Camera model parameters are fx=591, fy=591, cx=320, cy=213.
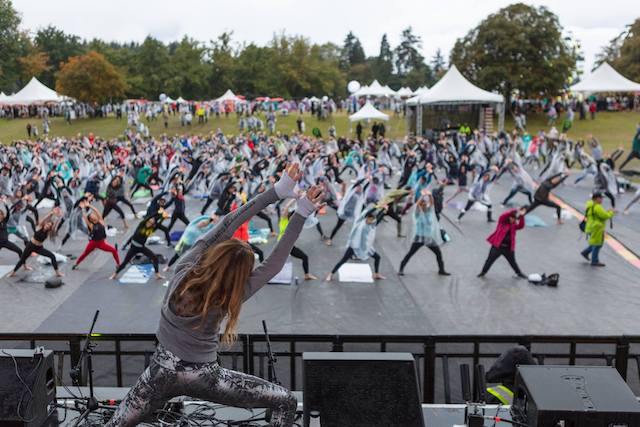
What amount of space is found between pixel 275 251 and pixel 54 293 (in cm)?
786

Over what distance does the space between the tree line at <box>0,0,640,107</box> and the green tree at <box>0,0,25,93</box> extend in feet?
0.26

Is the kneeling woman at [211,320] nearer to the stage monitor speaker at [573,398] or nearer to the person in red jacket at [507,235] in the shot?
the stage monitor speaker at [573,398]

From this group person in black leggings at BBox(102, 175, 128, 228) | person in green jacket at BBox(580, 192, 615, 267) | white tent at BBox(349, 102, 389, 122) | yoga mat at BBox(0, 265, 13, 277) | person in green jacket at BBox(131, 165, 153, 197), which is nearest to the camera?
person in green jacket at BBox(580, 192, 615, 267)

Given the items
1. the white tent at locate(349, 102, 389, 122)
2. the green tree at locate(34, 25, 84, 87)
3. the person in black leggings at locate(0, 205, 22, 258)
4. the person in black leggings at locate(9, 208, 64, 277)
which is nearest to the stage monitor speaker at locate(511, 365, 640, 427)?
the person in black leggings at locate(9, 208, 64, 277)

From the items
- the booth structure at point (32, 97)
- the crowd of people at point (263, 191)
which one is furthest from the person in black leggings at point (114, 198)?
the booth structure at point (32, 97)

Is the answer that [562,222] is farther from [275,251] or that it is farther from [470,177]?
[275,251]

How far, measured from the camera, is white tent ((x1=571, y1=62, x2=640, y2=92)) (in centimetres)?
3003

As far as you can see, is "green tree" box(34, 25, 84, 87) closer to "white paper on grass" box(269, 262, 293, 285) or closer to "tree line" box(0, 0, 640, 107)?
"tree line" box(0, 0, 640, 107)

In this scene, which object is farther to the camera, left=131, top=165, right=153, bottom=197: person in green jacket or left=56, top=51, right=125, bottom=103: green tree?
left=56, top=51, right=125, bottom=103: green tree

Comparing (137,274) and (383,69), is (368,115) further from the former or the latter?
(383,69)

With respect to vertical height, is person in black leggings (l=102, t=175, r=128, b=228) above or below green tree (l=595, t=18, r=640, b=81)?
below

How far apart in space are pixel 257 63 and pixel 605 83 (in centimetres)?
3063

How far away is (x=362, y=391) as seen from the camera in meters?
3.58

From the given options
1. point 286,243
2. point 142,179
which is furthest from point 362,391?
point 142,179
